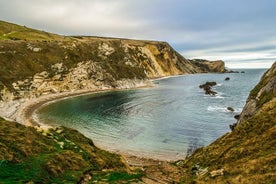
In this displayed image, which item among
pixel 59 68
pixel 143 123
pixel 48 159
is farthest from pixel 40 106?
pixel 48 159

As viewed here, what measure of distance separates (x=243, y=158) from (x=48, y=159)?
11988 millimetres

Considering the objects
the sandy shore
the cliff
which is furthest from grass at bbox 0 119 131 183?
the sandy shore

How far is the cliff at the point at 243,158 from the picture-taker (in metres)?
15.2

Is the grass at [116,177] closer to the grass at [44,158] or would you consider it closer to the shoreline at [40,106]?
the grass at [44,158]

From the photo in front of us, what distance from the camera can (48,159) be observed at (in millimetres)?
15586

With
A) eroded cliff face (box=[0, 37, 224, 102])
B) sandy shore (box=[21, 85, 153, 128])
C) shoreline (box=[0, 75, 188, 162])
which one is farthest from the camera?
eroded cliff face (box=[0, 37, 224, 102])

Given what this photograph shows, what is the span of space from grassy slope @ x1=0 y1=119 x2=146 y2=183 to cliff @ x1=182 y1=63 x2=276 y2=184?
199 inches

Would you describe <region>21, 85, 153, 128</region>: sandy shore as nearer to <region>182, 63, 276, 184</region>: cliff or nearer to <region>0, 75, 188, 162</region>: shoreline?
<region>0, 75, 188, 162</region>: shoreline

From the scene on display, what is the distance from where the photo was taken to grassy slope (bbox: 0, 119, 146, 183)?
1394 centimetres

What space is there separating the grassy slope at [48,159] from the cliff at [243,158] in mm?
5046

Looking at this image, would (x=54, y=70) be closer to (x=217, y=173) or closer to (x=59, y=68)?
(x=59, y=68)

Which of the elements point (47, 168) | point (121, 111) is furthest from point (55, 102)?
point (47, 168)

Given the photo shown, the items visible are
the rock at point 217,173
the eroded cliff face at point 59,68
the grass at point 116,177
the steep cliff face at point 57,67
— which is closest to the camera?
the grass at point 116,177

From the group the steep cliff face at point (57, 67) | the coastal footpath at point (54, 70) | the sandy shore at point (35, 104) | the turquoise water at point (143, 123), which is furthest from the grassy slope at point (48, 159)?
the steep cliff face at point (57, 67)
